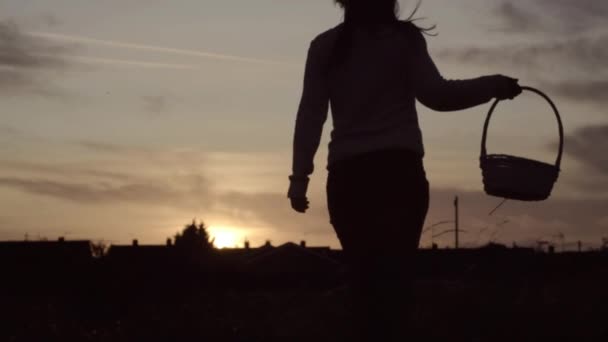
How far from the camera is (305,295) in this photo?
10.3 m

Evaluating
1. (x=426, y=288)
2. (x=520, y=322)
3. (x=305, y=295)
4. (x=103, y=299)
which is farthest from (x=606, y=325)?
(x=103, y=299)

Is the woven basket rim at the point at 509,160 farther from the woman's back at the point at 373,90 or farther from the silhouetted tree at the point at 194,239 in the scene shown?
the silhouetted tree at the point at 194,239

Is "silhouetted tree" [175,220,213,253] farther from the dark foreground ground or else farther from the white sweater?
the white sweater

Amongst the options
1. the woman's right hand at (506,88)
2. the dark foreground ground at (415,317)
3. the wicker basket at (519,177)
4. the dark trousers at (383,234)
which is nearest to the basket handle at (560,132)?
the wicker basket at (519,177)

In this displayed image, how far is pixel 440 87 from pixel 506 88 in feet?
1.02

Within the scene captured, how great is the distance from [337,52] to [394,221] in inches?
34.5

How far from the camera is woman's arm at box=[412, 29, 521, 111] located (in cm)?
469

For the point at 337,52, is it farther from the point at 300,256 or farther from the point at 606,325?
the point at 300,256

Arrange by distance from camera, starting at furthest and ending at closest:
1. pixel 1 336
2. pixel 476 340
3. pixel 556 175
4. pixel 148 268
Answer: pixel 148 268 → pixel 1 336 → pixel 476 340 → pixel 556 175

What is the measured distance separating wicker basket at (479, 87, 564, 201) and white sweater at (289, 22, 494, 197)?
1.09 m

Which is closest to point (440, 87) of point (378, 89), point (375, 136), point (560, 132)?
point (378, 89)

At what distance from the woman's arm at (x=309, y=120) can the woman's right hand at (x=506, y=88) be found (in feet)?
2.57

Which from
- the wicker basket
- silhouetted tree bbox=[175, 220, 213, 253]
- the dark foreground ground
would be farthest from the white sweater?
silhouetted tree bbox=[175, 220, 213, 253]

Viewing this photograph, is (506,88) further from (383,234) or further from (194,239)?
(194,239)
